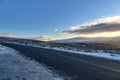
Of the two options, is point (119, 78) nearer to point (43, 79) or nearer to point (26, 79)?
point (43, 79)

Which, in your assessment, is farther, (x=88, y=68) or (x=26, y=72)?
(x=88, y=68)

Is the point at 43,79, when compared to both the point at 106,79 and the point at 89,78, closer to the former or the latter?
the point at 89,78

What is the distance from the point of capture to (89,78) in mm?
12719

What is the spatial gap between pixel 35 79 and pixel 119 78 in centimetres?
425

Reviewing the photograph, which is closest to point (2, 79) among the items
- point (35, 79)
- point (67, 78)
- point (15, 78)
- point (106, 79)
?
point (15, 78)

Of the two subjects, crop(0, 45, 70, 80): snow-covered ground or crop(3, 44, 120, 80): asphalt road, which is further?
crop(3, 44, 120, 80): asphalt road

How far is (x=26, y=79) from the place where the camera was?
12383mm

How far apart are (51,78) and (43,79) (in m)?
0.47

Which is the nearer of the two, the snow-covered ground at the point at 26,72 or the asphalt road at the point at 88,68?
the snow-covered ground at the point at 26,72

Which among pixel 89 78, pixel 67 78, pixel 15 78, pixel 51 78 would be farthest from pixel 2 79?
pixel 89 78

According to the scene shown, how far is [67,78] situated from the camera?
41.5 feet

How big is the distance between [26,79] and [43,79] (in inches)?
34.2

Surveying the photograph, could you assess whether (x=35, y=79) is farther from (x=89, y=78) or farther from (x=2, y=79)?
(x=89, y=78)

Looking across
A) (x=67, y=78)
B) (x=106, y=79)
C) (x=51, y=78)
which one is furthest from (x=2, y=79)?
(x=106, y=79)
